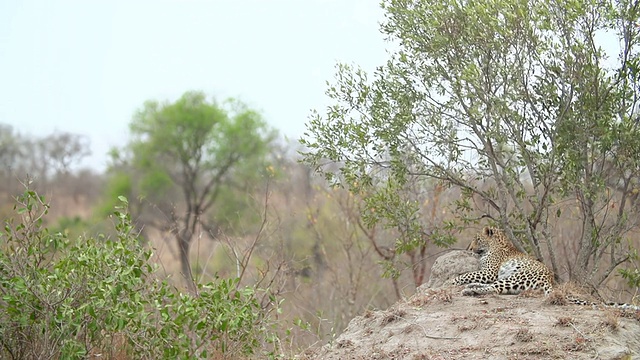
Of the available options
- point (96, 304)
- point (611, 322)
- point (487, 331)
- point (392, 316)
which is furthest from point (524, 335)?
point (96, 304)

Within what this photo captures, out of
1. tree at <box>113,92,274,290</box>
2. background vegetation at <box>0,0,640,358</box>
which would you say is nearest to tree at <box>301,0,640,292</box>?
background vegetation at <box>0,0,640,358</box>

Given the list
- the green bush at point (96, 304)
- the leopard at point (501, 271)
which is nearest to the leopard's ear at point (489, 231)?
the leopard at point (501, 271)

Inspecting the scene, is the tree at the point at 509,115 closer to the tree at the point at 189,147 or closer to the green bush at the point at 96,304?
the green bush at the point at 96,304

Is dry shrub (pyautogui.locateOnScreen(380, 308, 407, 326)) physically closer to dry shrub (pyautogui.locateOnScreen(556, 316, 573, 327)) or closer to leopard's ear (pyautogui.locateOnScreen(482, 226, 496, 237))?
dry shrub (pyautogui.locateOnScreen(556, 316, 573, 327))

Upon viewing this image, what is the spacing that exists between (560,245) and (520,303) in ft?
26.8

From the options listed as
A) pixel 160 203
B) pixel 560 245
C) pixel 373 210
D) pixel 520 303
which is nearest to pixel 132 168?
pixel 160 203

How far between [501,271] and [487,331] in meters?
2.29

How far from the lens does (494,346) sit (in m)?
9.13

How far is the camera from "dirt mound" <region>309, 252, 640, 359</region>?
895 cm

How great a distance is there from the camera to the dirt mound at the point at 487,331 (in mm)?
8945

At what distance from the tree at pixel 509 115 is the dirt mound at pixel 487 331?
6.10 feet

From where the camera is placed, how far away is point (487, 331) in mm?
9453

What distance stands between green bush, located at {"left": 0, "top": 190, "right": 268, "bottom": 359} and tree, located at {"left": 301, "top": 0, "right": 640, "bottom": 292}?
3214mm

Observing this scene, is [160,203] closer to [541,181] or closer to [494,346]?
[541,181]
